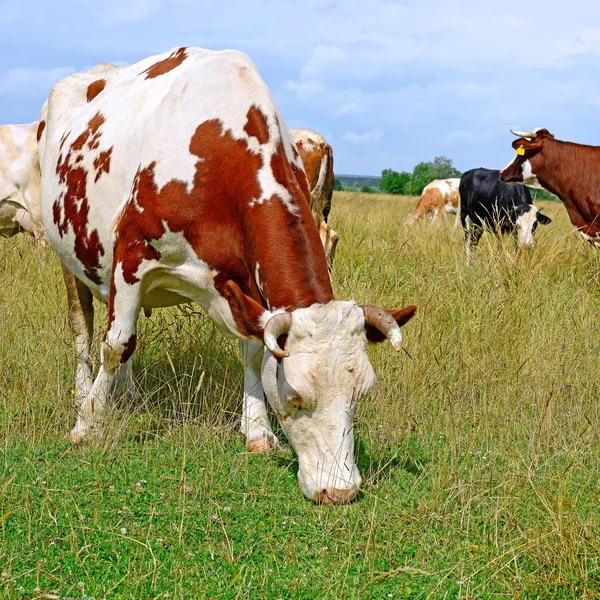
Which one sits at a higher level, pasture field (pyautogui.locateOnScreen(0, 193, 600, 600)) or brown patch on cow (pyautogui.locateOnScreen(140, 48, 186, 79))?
brown patch on cow (pyautogui.locateOnScreen(140, 48, 186, 79))

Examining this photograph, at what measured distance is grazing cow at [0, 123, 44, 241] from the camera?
962 cm

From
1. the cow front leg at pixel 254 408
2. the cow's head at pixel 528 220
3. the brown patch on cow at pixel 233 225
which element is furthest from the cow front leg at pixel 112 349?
the cow's head at pixel 528 220

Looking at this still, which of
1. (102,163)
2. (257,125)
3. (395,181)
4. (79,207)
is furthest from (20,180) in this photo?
(395,181)

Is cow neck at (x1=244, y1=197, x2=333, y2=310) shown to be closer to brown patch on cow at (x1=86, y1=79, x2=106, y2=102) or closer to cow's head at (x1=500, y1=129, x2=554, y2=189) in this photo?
brown patch on cow at (x1=86, y1=79, x2=106, y2=102)

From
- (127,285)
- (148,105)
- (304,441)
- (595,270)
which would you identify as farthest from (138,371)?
(595,270)

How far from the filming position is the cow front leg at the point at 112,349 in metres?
4.90

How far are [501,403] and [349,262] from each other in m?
4.80

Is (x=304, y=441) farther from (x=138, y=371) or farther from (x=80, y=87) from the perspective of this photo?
(x=80, y=87)

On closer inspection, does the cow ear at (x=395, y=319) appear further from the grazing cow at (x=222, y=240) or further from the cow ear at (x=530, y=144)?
the cow ear at (x=530, y=144)

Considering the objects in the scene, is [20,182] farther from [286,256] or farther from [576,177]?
[576,177]

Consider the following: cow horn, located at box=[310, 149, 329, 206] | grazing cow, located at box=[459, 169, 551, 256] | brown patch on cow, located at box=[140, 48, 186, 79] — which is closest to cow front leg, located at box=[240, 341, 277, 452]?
brown patch on cow, located at box=[140, 48, 186, 79]

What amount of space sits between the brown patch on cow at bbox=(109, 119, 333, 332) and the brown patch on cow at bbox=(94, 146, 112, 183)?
597 mm

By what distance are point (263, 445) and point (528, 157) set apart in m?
7.28

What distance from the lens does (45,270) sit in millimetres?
8492
